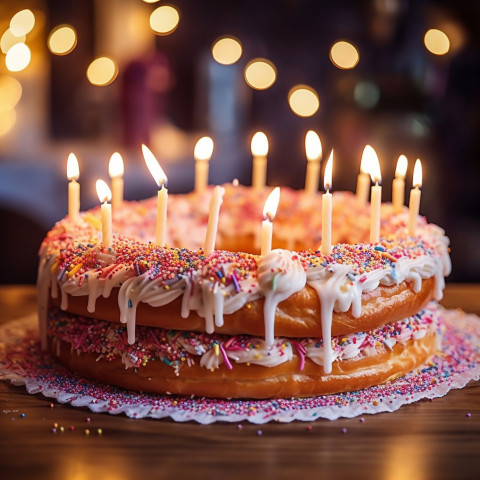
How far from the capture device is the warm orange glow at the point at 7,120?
6.42 meters

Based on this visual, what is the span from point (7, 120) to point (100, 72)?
35.3 inches

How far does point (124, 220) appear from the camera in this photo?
295 centimetres

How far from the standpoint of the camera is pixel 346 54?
686 cm

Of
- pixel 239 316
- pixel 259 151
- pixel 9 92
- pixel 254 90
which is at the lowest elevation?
pixel 239 316

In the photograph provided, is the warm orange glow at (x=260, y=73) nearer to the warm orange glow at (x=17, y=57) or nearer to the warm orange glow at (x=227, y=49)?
the warm orange glow at (x=227, y=49)

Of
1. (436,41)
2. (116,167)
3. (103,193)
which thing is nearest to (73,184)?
(116,167)

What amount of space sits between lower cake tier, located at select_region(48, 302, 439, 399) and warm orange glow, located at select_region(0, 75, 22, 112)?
4.60 meters

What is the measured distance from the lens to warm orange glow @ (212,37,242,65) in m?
6.95

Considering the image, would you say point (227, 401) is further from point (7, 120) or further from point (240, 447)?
point (7, 120)

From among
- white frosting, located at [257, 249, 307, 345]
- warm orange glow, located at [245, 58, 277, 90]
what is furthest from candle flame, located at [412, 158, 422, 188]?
warm orange glow, located at [245, 58, 277, 90]

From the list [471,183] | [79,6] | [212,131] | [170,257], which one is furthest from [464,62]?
[170,257]

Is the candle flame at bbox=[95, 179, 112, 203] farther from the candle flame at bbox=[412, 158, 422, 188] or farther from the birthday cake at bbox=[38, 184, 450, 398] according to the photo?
the candle flame at bbox=[412, 158, 422, 188]

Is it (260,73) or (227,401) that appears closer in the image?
(227,401)

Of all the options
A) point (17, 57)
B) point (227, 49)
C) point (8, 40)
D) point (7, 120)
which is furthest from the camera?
point (227, 49)
